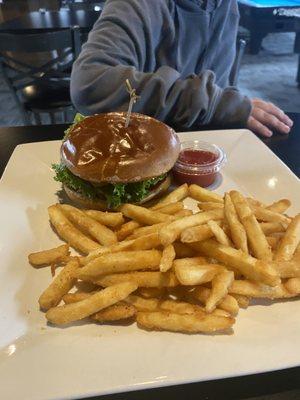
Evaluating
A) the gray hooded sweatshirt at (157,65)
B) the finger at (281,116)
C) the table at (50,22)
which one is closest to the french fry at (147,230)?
the gray hooded sweatshirt at (157,65)

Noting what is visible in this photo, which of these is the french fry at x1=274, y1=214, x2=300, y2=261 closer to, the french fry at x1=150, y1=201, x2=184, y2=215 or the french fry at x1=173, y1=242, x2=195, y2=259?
the french fry at x1=173, y1=242, x2=195, y2=259

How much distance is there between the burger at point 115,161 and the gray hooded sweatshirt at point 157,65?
43cm

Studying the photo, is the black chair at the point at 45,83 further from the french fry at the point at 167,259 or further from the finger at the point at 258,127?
the french fry at the point at 167,259

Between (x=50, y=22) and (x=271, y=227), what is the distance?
4159 millimetres

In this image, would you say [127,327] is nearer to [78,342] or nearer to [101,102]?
[78,342]

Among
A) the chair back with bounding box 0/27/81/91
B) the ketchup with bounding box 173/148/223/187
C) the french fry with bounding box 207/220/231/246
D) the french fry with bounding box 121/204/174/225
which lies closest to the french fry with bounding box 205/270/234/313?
the french fry with bounding box 207/220/231/246

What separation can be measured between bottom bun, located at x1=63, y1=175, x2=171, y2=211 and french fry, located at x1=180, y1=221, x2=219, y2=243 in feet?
1.82

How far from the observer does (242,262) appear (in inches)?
51.0

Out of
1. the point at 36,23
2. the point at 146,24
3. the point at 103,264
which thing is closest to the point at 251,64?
the point at 36,23

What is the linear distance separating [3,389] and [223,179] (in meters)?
1.51

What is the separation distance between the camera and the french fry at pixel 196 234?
1.32 m

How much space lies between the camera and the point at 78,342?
1247mm

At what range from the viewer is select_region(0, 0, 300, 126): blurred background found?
366 centimetres

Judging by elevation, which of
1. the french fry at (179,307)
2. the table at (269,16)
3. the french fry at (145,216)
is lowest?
the table at (269,16)
